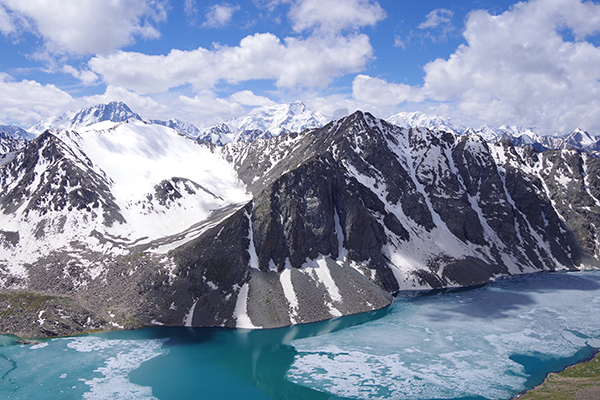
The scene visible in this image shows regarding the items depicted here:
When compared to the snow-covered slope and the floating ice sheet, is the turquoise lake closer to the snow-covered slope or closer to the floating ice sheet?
the floating ice sheet

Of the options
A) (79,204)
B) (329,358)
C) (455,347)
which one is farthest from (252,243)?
(79,204)

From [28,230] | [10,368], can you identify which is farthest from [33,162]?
[10,368]

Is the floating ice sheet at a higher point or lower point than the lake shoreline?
higher

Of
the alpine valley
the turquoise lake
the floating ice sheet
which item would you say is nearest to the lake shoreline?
the floating ice sheet

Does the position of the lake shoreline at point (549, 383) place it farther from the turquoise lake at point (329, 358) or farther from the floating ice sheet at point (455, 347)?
the turquoise lake at point (329, 358)

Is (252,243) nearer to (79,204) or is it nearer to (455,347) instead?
(455,347)

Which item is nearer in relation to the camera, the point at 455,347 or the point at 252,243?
the point at 455,347

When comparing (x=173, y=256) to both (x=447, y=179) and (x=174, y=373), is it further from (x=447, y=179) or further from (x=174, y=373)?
(x=447, y=179)

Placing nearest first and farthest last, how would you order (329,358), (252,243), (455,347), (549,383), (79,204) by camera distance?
(549,383) < (329,358) < (455,347) < (252,243) < (79,204)
